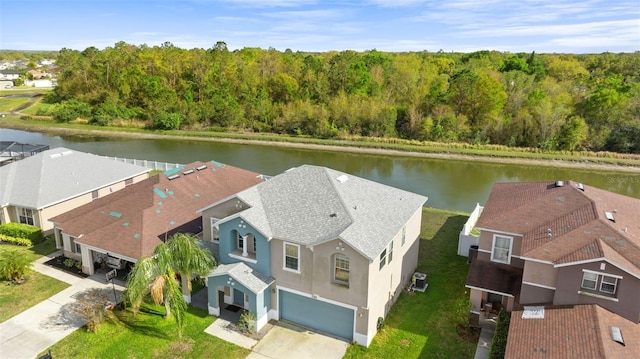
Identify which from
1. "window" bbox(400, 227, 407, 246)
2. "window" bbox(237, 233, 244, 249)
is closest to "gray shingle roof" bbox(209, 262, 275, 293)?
"window" bbox(237, 233, 244, 249)

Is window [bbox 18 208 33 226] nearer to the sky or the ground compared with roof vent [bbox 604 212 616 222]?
nearer to the ground

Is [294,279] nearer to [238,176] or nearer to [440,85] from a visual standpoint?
[238,176]

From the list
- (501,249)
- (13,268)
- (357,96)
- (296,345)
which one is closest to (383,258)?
(296,345)

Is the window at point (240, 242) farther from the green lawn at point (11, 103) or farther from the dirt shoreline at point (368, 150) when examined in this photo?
the green lawn at point (11, 103)

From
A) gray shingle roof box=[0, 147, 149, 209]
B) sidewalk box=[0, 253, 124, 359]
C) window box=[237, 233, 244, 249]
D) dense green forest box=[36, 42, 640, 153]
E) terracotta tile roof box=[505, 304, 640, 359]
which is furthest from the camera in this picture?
dense green forest box=[36, 42, 640, 153]

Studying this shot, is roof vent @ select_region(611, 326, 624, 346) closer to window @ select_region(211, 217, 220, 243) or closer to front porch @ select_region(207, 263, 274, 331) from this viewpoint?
front porch @ select_region(207, 263, 274, 331)

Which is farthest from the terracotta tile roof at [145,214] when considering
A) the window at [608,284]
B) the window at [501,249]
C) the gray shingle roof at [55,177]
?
the window at [608,284]

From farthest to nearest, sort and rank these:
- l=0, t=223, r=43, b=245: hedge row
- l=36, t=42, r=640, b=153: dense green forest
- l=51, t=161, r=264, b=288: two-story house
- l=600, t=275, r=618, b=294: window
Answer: l=36, t=42, r=640, b=153: dense green forest
l=0, t=223, r=43, b=245: hedge row
l=51, t=161, r=264, b=288: two-story house
l=600, t=275, r=618, b=294: window
